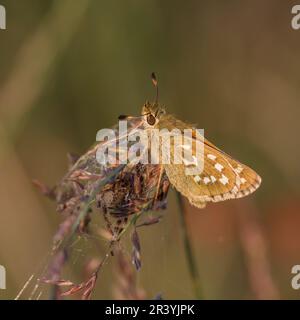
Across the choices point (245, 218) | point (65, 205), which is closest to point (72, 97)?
point (245, 218)

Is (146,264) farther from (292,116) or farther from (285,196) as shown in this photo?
(292,116)

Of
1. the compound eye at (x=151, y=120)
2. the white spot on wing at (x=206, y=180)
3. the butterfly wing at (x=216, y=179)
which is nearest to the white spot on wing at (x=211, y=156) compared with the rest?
the butterfly wing at (x=216, y=179)

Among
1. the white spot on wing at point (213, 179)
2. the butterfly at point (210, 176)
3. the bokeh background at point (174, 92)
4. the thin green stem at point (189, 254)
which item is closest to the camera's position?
the thin green stem at point (189, 254)

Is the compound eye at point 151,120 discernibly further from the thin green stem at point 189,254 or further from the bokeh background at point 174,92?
the bokeh background at point 174,92

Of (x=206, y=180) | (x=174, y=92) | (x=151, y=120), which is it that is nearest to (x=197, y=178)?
(x=206, y=180)

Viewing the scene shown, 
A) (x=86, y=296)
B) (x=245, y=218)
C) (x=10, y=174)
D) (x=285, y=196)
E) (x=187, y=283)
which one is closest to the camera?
(x=86, y=296)

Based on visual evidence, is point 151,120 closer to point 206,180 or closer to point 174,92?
point 206,180
